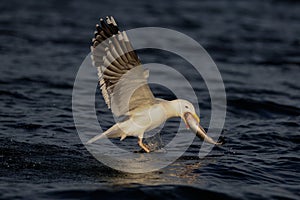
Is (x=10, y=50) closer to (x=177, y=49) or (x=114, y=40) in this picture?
(x=177, y=49)

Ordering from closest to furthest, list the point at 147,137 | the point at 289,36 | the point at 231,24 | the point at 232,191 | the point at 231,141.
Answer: the point at 232,191 < the point at 147,137 < the point at 231,141 < the point at 289,36 < the point at 231,24

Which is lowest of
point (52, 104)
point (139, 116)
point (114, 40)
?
point (52, 104)

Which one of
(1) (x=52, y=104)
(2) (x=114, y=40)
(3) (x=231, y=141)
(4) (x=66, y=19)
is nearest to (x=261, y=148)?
(3) (x=231, y=141)

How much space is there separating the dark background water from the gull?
2.38 feet

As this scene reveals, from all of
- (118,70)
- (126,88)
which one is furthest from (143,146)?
(118,70)

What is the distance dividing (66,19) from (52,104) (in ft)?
32.2

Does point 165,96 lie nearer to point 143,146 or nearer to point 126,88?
point 143,146

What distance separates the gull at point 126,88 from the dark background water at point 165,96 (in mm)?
724

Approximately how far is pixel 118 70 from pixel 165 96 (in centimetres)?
562

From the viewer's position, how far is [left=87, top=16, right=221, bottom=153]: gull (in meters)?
7.86

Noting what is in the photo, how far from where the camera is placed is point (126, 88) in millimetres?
7961

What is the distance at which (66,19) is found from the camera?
70.3 ft

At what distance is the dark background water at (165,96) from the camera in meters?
7.84

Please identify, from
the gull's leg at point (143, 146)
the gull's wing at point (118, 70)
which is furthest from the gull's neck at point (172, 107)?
the gull's leg at point (143, 146)
